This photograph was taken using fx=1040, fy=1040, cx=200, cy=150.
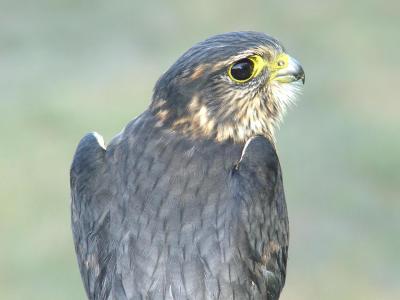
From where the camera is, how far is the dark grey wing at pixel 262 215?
5.52 m

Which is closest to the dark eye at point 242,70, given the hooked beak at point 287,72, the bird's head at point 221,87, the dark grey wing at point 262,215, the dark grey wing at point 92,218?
the bird's head at point 221,87

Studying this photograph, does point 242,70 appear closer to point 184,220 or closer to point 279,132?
point 184,220

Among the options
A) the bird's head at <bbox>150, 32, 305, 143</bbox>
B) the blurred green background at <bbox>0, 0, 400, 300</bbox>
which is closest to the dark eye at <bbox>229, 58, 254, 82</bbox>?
the bird's head at <bbox>150, 32, 305, 143</bbox>

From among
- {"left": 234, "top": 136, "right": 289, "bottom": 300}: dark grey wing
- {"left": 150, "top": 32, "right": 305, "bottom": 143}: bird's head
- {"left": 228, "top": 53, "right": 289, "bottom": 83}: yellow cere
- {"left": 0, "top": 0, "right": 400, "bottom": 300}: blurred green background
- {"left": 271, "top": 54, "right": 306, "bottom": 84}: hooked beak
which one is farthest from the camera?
{"left": 0, "top": 0, "right": 400, "bottom": 300}: blurred green background

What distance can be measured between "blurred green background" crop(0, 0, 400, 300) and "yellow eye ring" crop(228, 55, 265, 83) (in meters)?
4.93

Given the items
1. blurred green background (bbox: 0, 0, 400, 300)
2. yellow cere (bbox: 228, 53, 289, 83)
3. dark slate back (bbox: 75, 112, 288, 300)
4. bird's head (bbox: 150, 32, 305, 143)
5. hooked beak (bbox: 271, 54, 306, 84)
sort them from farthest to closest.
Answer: blurred green background (bbox: 0, 0, 400, 300), hooked beak (bbox: 271, 54, 306, 84), yellow cere (bbox: 228, 53, 289, 83), bird's head (bbox: 150, 32, 305, 143), dark slate back (bbox: 75, 112, 288, 300)

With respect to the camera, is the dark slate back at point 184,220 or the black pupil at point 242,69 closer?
the dark slate back at point 184,220

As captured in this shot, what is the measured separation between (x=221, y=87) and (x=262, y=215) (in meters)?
0.78

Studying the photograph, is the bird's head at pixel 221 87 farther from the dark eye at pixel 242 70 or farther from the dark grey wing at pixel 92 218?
the dark grey wing at pixel 92 218

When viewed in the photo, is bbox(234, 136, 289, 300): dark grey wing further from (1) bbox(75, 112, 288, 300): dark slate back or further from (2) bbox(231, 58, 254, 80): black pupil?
(2) bbox(231, 58, 254, 80): black pupil

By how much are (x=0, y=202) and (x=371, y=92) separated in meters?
5.28

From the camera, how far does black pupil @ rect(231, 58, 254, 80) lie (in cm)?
585

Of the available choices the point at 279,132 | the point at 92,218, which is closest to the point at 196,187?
the point at 92,218

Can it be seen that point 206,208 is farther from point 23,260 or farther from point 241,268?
point 23,260
